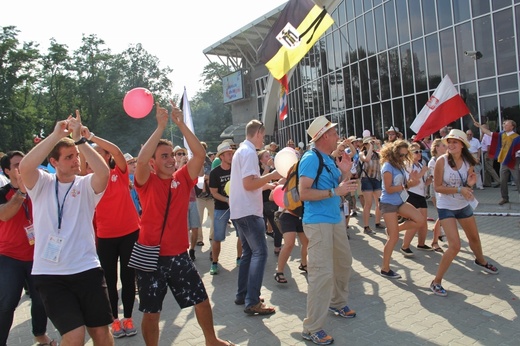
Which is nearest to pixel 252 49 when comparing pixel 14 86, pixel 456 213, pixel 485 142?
pixel 14 86

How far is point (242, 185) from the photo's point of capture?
5031 mm

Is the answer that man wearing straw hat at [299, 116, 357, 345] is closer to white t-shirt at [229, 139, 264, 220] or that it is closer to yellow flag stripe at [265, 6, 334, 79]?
white t-shirt at [229, 139, 264, 220]

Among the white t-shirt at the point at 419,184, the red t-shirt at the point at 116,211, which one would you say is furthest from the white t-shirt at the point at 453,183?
the red t-shirt at the point at 116,211

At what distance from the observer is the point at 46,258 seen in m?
3.09

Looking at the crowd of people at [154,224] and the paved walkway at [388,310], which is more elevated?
the crowd of people at [154,224]

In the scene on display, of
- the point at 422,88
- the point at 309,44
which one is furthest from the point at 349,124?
the point at 309,44

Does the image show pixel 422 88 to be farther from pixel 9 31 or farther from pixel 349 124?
Result: pixel 9 31

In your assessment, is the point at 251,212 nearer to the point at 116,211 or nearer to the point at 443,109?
the point at 116,211

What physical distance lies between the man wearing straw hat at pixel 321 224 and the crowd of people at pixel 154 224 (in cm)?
1

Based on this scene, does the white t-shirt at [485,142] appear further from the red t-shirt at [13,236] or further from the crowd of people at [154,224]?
the red t-shirt at [13,236]

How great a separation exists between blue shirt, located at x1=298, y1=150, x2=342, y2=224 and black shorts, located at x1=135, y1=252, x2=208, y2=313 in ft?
4.20

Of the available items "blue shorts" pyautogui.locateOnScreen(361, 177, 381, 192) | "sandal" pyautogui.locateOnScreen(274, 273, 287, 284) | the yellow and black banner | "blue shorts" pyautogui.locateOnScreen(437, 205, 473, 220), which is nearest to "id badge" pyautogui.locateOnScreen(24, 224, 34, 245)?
"sandal" pyautogui.locateOnScreen(274, 273, 287, 284)

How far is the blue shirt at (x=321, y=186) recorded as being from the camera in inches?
166

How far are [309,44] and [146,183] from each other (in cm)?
739
